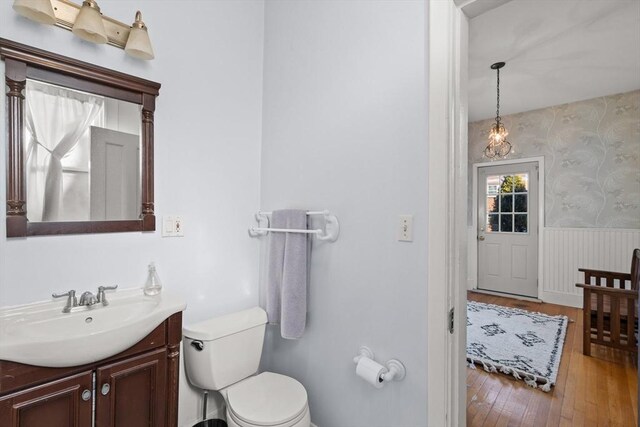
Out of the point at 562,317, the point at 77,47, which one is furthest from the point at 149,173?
the point at 562,317

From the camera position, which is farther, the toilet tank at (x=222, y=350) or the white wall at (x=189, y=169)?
the toilet tank at (x=222, y=350)

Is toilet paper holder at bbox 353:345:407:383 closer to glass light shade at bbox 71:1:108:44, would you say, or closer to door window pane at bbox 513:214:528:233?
glass light shade at bbox 71:1:108:44

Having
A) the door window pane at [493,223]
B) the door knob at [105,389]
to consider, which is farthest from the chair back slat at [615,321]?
the door knob at [105,389]

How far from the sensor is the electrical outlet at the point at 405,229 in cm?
125

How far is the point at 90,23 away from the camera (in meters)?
1.22

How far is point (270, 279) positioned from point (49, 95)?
49.5 inches

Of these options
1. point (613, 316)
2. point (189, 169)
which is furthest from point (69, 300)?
point (613, 316)

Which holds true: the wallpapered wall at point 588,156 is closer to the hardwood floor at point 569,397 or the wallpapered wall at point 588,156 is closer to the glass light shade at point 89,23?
the hardwood floor at point 569,397

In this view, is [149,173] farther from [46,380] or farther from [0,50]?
[46,380]

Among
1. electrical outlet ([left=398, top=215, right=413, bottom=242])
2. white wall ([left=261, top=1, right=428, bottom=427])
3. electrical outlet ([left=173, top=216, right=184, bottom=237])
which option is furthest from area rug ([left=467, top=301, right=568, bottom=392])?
electrical outlet ([left=173, top=216, right=184, bottom=237])

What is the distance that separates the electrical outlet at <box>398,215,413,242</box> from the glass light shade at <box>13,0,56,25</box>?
1.54m

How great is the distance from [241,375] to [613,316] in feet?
9.89

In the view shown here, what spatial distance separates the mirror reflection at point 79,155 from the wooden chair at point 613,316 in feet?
11.4

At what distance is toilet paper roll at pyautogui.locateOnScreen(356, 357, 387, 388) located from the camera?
Answer: 1253mm
